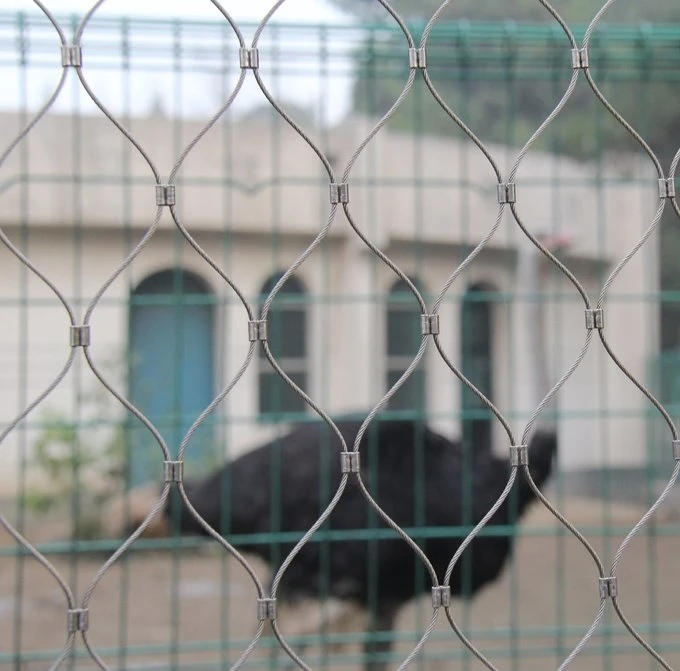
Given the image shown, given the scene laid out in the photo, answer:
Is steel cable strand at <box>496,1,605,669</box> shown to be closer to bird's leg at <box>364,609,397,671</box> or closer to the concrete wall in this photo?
bird's leg at <box>364,609,397,671</box>

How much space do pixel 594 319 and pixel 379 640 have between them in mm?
2005

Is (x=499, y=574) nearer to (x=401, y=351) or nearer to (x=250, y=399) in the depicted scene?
(x=250, y=399)

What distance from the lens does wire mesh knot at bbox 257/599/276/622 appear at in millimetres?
1313

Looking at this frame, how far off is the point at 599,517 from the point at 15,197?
4.62 metres

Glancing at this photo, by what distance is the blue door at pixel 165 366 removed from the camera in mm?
6562

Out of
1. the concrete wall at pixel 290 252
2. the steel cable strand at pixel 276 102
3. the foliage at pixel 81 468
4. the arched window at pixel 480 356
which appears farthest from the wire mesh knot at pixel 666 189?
the foliage at pixel 81 468

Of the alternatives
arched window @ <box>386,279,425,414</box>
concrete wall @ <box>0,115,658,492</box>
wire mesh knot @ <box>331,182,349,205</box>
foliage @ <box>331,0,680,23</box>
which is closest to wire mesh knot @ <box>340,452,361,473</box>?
wire mesh knot @ <box>331,182,349,205</box>

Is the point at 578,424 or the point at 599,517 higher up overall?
the point at 578,424

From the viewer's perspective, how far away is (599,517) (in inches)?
264

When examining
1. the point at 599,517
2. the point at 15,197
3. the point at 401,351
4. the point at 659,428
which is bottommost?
the point at 599,517

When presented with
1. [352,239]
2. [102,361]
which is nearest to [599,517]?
[352,239]

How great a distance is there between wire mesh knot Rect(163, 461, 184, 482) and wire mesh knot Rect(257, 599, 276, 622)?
0.20 m

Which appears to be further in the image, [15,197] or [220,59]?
[15,197]

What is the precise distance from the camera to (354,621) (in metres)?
3.65
